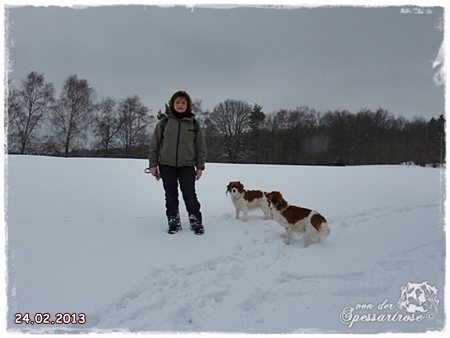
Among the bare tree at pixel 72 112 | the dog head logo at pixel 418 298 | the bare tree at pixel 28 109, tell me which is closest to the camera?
the dog head logo at pixel 418 298

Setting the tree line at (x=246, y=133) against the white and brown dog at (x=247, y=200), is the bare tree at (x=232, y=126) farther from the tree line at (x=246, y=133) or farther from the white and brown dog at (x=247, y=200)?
the white and brown dog at (x=247, y=200)

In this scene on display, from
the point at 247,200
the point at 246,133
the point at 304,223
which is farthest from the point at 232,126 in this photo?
the point at 304,223

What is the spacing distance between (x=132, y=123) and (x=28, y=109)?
1216cm

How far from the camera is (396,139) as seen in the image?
30406 millimetres

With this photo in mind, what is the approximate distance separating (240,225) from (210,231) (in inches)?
22.7

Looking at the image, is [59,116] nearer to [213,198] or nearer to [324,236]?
[213,198]

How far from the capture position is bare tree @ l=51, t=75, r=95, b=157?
2361 centimetres

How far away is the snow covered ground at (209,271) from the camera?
1.91 m

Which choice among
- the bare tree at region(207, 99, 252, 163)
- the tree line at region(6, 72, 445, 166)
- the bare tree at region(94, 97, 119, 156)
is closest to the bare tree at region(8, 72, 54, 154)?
the tree line at region(6, 72, 445, 166)

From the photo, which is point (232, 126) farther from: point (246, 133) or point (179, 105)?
point (179, 105)

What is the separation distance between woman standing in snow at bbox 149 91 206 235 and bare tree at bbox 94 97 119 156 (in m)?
28.3

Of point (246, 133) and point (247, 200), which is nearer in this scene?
point (247, 200)

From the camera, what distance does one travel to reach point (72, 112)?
24953mm

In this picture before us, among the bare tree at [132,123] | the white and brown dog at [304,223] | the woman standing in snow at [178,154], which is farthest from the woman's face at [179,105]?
the bare tree at [132,123]
